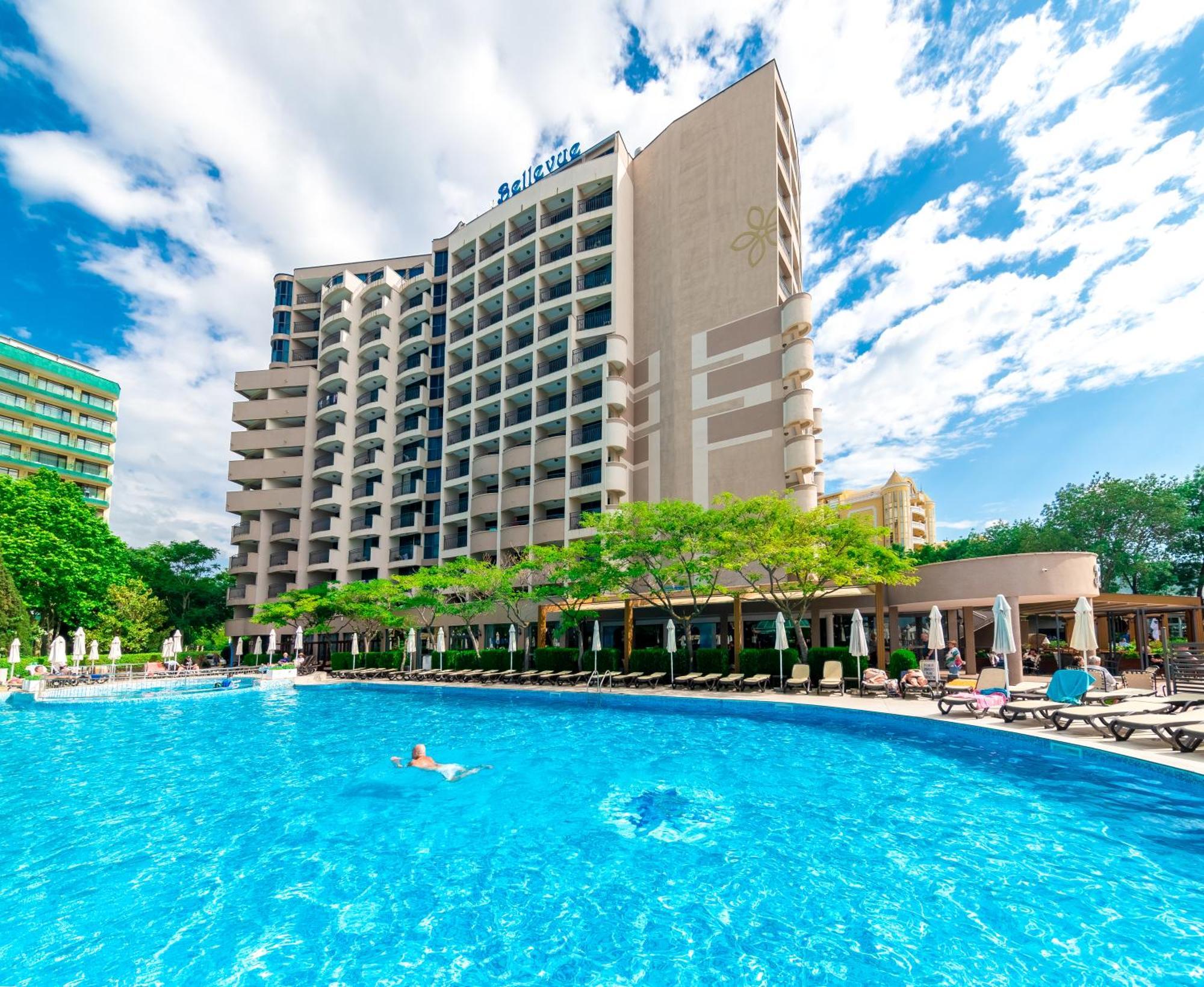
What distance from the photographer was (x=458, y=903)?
21.0ft

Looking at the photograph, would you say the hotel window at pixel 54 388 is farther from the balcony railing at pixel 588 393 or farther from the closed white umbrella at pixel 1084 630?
the closed white umbrella at pixel 1084 630

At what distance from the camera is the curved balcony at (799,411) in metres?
32.6

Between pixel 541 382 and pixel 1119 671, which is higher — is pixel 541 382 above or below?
above

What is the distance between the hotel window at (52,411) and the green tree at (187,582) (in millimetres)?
15247

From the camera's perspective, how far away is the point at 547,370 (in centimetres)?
4400

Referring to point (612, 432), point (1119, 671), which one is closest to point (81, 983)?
point (1119, 671)

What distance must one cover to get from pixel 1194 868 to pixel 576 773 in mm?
A: 8541

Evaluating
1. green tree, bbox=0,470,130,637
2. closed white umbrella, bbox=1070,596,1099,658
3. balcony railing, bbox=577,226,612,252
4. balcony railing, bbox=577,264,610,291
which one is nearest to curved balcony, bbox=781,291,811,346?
balcony railing, bbox=577,264,610,291

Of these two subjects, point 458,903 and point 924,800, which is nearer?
→ point 458,903

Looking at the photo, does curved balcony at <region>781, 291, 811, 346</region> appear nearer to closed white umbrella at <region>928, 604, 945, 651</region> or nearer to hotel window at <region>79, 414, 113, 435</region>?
closed white umbrella at <region>928, 604, 945, 651</region>

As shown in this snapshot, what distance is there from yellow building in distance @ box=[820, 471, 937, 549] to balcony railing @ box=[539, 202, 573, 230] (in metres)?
57.1

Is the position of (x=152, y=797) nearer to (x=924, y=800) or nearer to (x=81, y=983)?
(x=81, y=983)

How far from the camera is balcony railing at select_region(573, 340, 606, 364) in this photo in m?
40.8

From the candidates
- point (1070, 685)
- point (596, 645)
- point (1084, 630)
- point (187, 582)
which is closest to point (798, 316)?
point (596, 645)
